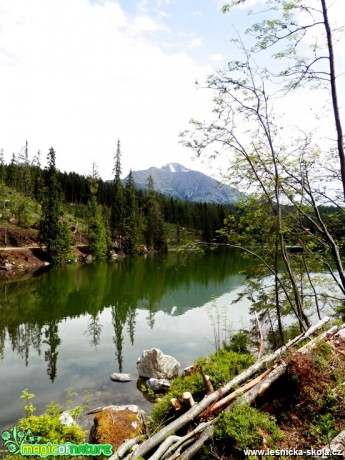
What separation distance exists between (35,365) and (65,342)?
9.96 ft

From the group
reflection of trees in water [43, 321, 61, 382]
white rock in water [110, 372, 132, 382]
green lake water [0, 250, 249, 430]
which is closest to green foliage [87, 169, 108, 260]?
green lake water [0, 250, 249, 430]

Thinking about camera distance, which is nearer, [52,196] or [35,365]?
[35,365]

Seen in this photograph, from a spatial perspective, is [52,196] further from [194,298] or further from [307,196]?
[307,196]

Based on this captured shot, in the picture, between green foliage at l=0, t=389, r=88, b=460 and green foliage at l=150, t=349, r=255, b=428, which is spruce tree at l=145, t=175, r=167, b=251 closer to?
green foliage at l=150, t=349, r=255, b=428

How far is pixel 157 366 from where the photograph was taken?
12602 mm

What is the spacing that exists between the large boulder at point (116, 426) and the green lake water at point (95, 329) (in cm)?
201

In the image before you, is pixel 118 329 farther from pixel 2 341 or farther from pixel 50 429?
pixel 50 429

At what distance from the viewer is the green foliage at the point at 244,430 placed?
4.40 meters

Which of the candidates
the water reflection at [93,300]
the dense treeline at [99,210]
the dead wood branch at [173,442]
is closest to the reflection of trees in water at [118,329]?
the water reflection at [93,300]

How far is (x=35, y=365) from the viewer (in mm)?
14109

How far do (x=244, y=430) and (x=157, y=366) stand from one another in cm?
870

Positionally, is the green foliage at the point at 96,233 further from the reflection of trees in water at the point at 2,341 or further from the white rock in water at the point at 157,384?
the white rock in water at the point at 157,384

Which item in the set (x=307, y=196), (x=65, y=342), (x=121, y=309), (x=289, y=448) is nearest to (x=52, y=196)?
(x=121, y=309)

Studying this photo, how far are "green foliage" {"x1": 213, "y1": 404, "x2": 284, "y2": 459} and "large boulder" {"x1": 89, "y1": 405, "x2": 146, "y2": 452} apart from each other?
144 inches
